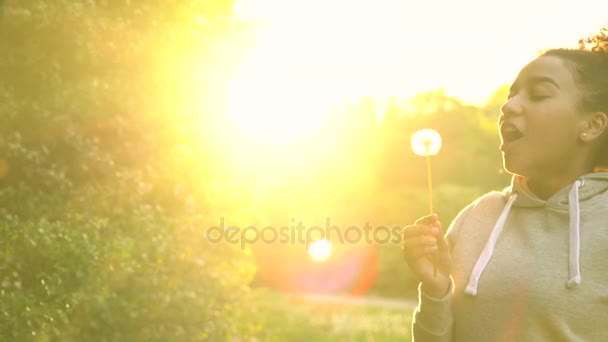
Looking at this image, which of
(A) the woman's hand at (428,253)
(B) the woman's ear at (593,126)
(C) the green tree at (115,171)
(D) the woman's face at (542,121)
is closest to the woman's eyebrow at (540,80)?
(D) the woman's face at (542,121)

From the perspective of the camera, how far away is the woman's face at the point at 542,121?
105 inches

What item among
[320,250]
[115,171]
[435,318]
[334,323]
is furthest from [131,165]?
[320,250]

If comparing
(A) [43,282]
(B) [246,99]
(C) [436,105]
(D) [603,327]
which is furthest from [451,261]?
(C) [436,105]

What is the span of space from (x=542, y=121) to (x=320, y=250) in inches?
949

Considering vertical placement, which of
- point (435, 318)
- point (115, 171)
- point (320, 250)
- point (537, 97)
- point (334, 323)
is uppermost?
point (320, 250)

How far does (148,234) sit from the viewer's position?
6.17m

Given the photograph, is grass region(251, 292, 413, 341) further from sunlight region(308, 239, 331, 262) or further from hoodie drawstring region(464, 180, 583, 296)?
hoodie drawstring region(464, 180, 583, 296)

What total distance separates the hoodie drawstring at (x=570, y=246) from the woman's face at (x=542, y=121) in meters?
0.14

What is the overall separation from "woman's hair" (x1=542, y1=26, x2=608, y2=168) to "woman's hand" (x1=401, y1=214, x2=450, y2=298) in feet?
2.26

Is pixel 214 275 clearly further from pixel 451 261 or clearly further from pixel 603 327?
pixel 603 327

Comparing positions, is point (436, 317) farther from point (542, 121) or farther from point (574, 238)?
point (542, 121)

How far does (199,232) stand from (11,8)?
257 centimetres

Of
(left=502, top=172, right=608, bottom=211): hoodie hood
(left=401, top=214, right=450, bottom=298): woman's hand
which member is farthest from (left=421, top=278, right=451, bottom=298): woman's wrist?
(left=502, top=172, right=608, bottom=211): hoodie hood

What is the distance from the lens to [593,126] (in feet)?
9.00
